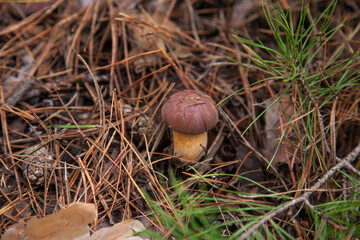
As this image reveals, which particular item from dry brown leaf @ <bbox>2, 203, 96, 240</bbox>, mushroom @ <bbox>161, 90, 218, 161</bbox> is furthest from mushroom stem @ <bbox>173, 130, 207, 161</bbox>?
dry brown leaf @ <bbox>2, 203, 96, 240</bbox>

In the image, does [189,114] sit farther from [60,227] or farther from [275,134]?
[60,227]

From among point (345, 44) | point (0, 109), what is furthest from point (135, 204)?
point (345, 44)

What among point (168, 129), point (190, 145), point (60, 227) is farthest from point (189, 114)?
Answer: point (60, 227)

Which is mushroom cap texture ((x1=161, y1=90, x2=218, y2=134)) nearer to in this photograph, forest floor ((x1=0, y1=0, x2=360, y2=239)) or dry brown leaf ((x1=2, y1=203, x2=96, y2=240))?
forest floor ((x1=0, y1=0, x2=360, y2=239))

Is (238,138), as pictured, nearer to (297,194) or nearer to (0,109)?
(297,194)

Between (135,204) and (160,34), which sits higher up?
(160,34)

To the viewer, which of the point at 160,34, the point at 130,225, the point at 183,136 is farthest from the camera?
the point at 160,34

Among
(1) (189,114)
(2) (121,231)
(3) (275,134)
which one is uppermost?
(1) (189,114)
